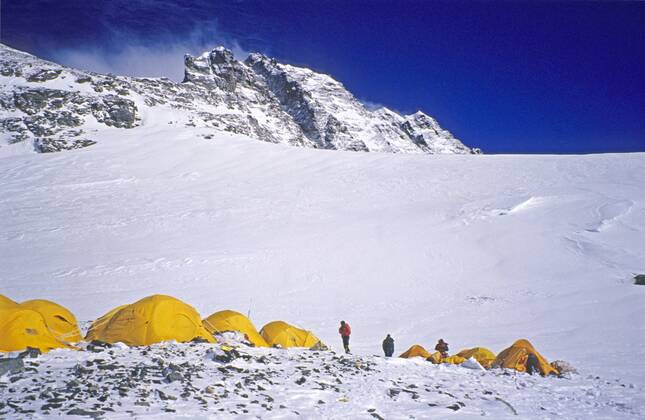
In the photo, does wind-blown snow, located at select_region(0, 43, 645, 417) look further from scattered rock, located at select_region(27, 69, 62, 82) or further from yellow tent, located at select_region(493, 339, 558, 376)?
scattered rock, located at select_region(27, 69, 62, 82)

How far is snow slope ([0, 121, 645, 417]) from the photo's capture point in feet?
51.4

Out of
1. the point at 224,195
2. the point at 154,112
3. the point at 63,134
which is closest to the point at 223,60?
the point at 154,112

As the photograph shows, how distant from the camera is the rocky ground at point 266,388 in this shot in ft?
20.1

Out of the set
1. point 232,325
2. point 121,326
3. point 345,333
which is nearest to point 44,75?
point 121,326

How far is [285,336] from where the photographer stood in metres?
12.6

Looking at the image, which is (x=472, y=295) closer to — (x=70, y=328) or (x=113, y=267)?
(x=70, y=328)

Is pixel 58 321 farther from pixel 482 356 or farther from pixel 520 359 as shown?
pixel 520 359

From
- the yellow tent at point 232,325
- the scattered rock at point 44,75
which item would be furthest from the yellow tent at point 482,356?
the scattered rock at point 44,75

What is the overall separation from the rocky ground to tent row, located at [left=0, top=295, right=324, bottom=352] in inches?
21.9

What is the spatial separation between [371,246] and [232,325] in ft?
47.5

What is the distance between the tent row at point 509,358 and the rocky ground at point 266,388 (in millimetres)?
538

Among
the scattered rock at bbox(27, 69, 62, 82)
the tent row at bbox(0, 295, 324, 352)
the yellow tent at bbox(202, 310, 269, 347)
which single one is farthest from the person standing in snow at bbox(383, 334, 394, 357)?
the scattered rock at bbox(27, 69, 62, 82)

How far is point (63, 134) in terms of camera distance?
221ft

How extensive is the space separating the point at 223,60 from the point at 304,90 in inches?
1925
